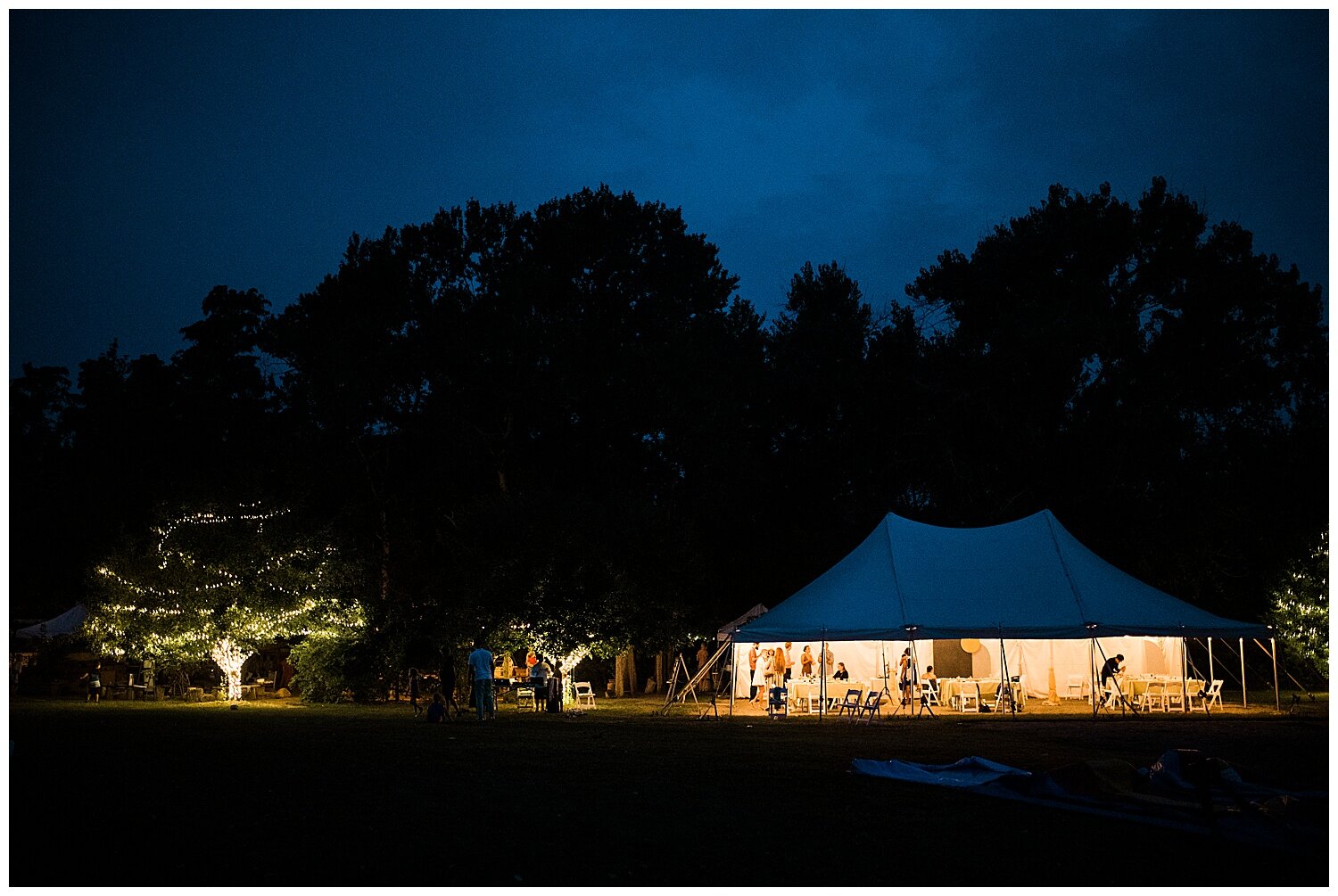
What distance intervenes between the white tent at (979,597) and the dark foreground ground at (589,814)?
3178 mm

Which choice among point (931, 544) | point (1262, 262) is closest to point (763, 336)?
point (1262, 262)

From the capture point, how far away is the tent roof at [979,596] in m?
19.2

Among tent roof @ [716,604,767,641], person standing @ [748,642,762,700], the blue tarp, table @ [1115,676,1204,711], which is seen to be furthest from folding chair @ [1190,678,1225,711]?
the blue tarp

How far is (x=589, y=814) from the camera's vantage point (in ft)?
28.3

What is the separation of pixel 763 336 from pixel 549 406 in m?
7.10

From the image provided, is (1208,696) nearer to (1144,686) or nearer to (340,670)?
(1144,686)

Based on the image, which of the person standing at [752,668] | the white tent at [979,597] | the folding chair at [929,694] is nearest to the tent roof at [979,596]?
the white tent at [979,597]

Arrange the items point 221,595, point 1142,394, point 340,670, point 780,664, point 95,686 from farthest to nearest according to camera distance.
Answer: point 1142,394 → point 95,686 → point 221,595 → point 340,670 → point 780,664

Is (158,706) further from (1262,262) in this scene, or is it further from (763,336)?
(1262,262)

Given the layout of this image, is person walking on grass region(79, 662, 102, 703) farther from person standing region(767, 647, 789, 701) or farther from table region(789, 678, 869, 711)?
table region(789, 678, 869, 711)

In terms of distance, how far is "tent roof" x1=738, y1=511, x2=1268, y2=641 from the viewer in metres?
19.2

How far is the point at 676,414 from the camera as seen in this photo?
32.5 metres

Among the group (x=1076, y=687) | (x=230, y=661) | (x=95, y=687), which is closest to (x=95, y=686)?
(x=95, y=687)

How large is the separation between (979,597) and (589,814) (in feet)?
41.3
